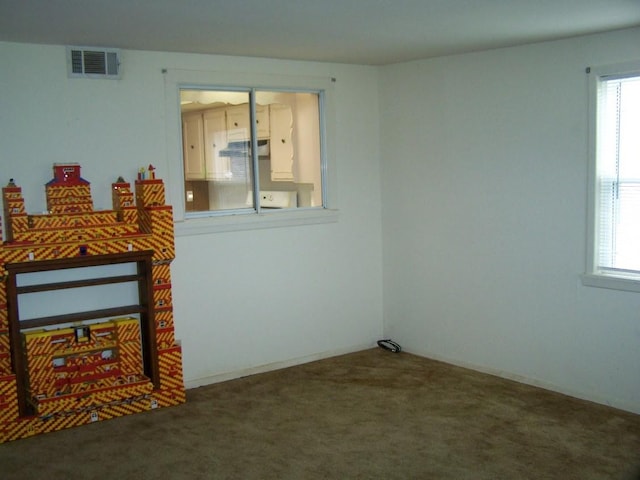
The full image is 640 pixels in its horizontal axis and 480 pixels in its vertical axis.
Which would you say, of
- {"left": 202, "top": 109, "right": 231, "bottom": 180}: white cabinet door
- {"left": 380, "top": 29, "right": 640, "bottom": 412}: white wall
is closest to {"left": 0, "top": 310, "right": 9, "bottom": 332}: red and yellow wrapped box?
{"left": 202, "top": 109, "right": 231, "bottom": 180}: white cabinet door

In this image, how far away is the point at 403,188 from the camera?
5.83m

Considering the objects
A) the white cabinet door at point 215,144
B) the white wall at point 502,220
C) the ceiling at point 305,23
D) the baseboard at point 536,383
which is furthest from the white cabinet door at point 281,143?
the baseboard at point 536,383

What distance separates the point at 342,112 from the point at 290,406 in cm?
249

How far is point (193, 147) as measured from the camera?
5109 mm

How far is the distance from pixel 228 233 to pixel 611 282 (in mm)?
2689

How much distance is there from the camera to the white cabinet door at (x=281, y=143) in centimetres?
554

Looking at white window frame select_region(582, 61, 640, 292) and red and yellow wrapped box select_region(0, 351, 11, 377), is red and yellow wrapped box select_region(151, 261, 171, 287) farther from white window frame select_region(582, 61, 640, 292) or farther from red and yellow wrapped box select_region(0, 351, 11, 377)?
white window frame select_region(582, 61, 640, 292)

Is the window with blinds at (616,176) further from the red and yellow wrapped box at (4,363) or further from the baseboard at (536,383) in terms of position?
the red and yellow wrapped box at (4,363)

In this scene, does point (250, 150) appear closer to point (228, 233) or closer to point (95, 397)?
point (228, 233)

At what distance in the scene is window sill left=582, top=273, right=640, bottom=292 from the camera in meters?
4.32

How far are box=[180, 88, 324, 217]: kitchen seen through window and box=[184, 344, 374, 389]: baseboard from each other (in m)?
1.22

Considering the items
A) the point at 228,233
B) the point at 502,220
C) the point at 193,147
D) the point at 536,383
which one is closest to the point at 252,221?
the point at 228,233

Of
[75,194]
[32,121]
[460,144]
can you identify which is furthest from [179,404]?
[460,144]

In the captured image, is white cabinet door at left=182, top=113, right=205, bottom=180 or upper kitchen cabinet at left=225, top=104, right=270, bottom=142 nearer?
white cabinet door at left=182, top=113, right=205, bottom=180
